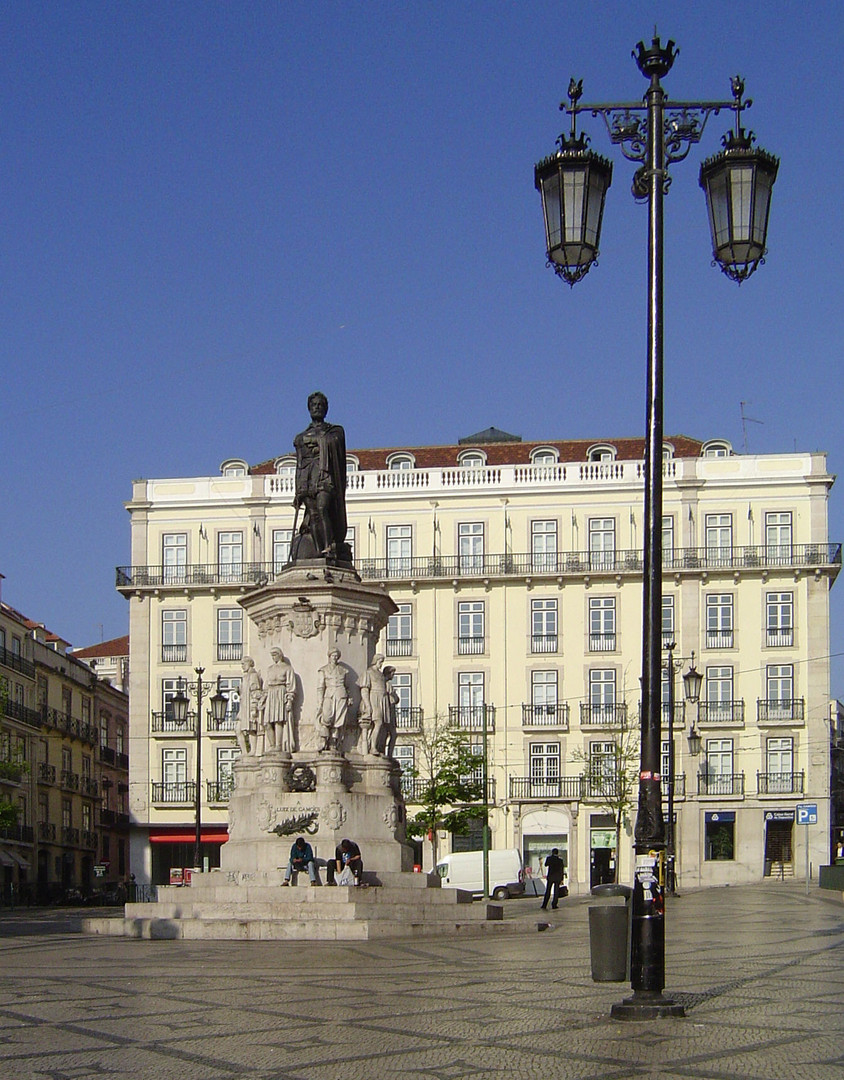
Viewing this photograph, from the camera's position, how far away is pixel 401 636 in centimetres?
6581

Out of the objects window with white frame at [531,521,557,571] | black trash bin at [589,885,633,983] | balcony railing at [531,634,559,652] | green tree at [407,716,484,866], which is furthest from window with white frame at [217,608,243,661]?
black trash bin at [589,885,633,983]

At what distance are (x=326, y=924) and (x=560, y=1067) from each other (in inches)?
477

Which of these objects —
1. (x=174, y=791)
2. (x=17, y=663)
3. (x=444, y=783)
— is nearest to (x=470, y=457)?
(x=444, y=783)

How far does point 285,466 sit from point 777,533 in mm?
21736

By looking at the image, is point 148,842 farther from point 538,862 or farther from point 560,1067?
point 560,1067

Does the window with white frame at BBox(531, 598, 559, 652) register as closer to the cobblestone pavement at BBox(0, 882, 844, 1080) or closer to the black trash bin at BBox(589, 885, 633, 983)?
the cobblestone pavement at BBox(0, 882, 844, 1080)

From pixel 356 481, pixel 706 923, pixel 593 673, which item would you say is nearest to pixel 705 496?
pixel 593 673

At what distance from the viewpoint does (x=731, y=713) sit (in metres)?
63.0

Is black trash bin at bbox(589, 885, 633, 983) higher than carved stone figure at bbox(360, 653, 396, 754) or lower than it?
lower

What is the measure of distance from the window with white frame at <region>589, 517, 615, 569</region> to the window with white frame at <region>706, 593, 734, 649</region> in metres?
4.53

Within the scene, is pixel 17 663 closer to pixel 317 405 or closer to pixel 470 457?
pixel 470 457

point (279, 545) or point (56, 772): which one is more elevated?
point (279, 545)

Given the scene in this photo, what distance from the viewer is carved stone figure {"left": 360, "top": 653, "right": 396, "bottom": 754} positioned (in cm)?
2589

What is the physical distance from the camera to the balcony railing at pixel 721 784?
204 ft
